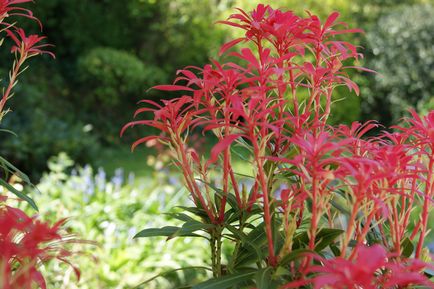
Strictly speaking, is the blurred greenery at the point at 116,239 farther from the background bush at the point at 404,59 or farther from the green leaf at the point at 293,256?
the background bush at the point at 404,59

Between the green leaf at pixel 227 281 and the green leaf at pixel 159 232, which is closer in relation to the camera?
the green leaf at pixel 227 281

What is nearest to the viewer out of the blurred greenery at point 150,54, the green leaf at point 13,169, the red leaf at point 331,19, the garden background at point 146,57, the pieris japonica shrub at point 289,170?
the pieris japonica shrub at point 289,170

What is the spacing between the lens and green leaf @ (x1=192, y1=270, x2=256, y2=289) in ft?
2.99

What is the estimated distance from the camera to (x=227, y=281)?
94cm

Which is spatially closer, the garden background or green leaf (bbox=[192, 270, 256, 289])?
green leaf (bbox=[192, 270, 256, 289])

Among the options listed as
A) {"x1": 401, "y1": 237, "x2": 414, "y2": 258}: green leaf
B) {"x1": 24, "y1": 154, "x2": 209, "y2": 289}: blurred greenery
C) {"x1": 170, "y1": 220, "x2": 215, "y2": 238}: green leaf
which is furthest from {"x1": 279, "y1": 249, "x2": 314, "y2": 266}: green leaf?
{"x1": 24, "y1": 154, "x2": 209, "y2": 289}: blurred greenery

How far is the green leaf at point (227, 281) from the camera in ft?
2.99

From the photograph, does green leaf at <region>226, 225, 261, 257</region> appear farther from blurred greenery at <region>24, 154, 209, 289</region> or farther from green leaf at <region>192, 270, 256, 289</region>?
blurred greenery at <region>24, 154, 209, 289</region>

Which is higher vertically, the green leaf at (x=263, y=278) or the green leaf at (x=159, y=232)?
the green leaf at (x=159, y=232)

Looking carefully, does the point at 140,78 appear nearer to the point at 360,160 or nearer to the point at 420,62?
the point at 420,62

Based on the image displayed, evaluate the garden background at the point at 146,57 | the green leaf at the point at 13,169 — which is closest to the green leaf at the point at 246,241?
the green leaf at the point at 13,169

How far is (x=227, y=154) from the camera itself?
1008 mm

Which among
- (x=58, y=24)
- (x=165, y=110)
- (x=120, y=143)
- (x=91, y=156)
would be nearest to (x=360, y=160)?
(x=165, y=110)

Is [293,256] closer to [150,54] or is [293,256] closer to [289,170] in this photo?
[289,170]
